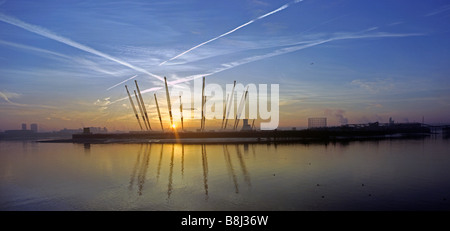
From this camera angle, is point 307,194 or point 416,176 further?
point 416,176

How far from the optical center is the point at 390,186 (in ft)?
74.8

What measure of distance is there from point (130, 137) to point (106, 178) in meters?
104

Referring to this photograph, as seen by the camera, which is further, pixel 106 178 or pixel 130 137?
pixel 130 137

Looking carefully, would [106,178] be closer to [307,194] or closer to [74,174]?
[74,174]

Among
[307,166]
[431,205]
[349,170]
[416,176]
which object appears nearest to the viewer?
[431,205]

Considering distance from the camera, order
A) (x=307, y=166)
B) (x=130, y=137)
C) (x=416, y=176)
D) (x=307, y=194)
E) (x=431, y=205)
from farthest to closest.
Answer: (x=130, y=137) < (x=307, y=166) < (x=416, y=176) < (x=307, y=194) < (x=431, y=205)

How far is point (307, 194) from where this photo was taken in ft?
66.3
